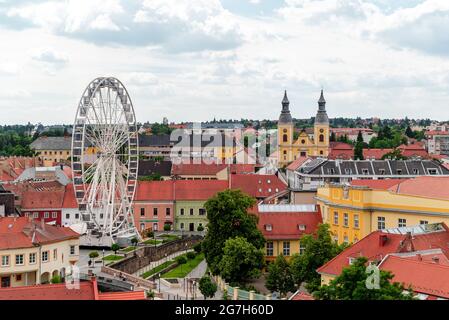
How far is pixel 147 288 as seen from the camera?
133 ft

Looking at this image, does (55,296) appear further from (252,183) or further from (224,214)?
(252,183)

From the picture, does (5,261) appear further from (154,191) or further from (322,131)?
(322,131)

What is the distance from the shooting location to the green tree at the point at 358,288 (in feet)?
54.5

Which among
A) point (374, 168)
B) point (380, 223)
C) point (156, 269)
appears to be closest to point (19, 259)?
point (156, 269)

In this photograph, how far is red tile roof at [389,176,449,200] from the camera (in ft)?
134

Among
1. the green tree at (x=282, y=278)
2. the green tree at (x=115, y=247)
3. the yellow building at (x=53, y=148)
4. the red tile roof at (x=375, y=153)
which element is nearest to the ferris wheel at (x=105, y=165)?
the green tree at (x=115, y=247)

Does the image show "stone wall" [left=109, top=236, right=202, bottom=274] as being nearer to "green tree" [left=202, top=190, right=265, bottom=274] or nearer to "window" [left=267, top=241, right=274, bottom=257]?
"green tree" [left=202, top=190, right=265, bottom=274]

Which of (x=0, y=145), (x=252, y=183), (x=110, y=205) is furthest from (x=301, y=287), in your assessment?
(x=0, y=145)

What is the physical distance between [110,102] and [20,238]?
20.2 m

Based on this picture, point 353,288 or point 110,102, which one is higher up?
point 110,102

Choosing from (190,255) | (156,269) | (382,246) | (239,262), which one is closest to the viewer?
(382,246)

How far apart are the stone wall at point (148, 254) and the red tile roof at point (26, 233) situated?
4675mm

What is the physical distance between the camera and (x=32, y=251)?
40.4 m

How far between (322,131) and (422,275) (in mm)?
90328
